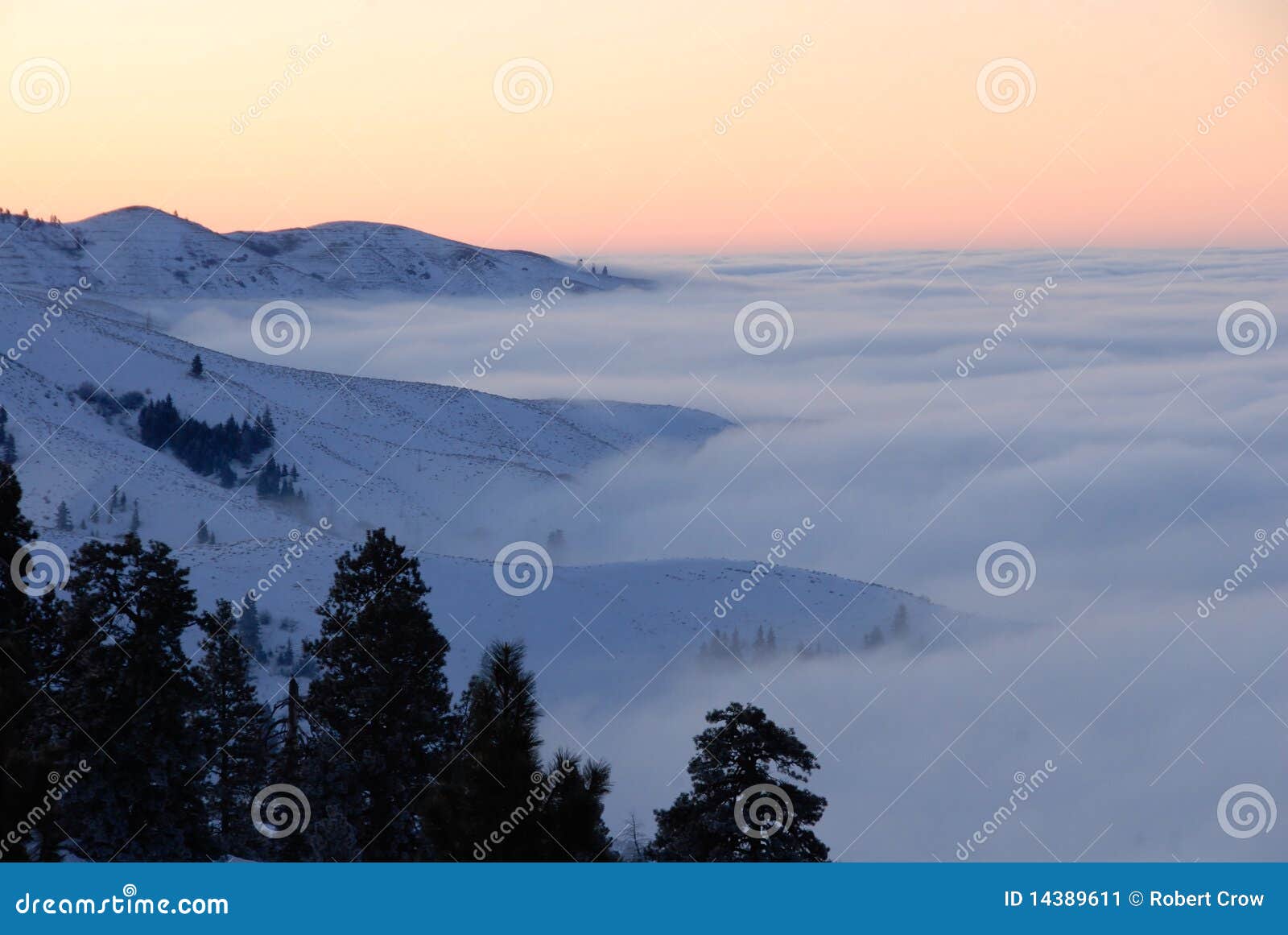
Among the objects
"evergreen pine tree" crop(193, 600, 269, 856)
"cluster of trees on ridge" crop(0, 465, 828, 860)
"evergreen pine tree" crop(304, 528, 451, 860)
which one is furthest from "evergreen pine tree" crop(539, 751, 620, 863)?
"evergreen pine tree" crop(193, 600, 269, 856)

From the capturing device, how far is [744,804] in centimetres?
2570

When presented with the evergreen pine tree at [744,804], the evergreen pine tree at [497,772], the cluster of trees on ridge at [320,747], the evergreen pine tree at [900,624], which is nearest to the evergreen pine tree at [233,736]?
the cluster of trees on ridge at [320,747]

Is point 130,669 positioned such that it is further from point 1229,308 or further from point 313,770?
point 1229,308

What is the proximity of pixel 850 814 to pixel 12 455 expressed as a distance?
142057 millimetres

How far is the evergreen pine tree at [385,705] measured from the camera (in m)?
32.2

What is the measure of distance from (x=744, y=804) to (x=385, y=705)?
1122 centimetres

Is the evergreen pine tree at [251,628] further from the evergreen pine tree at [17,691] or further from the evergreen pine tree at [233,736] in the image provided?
the evergreen pine tree at [17,691]

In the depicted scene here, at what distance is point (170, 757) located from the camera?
27.5m

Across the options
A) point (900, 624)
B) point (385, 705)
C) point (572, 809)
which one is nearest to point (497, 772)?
point (572, 809)

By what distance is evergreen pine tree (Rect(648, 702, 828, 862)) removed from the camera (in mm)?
25562

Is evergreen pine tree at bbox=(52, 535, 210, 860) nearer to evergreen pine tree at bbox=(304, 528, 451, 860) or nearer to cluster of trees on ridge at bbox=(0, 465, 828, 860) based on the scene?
cluster of trees on ridge at bbox=(0, 465, 828, 860)

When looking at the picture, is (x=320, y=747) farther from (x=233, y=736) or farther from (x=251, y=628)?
(x=251, y=628)

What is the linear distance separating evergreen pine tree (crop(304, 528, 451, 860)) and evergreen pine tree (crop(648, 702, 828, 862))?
813 cm

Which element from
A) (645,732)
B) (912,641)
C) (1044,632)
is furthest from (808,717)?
(1044,632)
